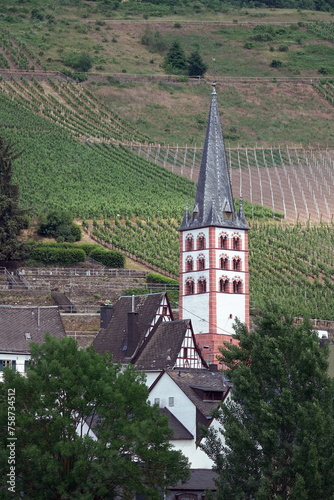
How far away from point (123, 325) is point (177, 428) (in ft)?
48.7

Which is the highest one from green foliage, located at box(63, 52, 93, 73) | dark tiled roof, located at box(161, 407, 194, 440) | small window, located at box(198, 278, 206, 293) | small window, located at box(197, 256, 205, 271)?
green foliage, located at box(63, 52, 93, 73)

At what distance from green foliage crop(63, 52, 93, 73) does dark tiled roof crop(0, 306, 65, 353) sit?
377 feet

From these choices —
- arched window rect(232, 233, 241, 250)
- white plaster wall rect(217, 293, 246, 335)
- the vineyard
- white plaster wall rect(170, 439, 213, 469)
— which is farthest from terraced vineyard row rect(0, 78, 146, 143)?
white plaster wall rect(170, 439, 213, 469)

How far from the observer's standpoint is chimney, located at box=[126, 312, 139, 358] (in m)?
75.5

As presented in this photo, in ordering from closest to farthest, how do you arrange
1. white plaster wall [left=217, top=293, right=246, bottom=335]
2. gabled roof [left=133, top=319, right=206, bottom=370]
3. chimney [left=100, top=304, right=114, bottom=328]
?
gabled roof [left=133, top=319, right=206, bottom=370] < chimney [left=100, top=304, right=114, bottom=328] < white plaster wall [left=217, top=293, right=246, bottom=335]

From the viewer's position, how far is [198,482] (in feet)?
193

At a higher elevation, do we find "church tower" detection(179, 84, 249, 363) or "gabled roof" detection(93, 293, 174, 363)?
"church tower" detection(179, 84, 249, 363)

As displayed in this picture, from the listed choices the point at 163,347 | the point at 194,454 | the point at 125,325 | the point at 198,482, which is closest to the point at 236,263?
the point at 125,325

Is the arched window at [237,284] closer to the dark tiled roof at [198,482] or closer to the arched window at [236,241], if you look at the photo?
the arched window at [236,241]

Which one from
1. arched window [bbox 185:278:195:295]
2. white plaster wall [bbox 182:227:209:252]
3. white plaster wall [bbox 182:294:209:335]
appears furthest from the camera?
white plaster wall [bbox 182:227:209:252]

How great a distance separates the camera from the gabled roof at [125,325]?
2997 inches

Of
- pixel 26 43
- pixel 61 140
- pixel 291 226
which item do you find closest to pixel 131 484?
pixel 291 226

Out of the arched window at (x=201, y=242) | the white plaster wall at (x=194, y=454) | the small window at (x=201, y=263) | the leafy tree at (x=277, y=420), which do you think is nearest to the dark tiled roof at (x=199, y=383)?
the white plaster wall at (x=194, y=454)

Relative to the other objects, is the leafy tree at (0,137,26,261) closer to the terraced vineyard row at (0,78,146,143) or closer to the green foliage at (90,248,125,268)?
the green foliage at (90,248,125,268)
